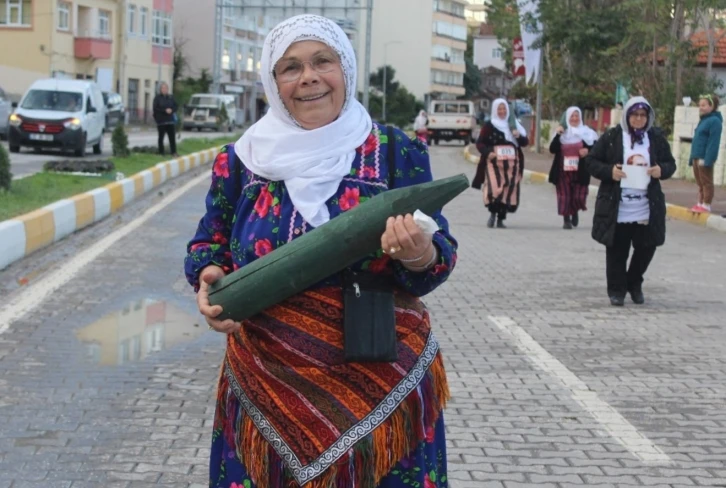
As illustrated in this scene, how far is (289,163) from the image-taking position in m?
2.93

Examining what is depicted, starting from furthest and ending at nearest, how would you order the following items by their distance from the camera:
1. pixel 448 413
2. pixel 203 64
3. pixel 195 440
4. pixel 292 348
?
1. pixel 203 64
2. pixel 448 413
3. pixel 195 440
4. pixel 292 348

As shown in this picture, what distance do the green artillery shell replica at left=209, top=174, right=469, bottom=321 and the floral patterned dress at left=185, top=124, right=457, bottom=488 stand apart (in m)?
0.13

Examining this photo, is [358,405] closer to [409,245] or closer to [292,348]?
[292,348]

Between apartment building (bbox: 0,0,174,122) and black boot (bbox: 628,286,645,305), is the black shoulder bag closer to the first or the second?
black boot (bbox: 628,286,645,305)

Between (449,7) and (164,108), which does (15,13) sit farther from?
(449,7)

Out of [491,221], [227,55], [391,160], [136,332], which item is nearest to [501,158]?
[491,221]

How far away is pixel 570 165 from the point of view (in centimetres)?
1628

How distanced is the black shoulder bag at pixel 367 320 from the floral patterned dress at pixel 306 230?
4 centimetres

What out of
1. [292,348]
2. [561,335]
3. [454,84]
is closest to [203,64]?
[454,84]

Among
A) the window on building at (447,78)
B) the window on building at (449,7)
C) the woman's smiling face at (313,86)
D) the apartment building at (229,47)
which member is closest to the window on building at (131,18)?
the apartment building at (229,47)

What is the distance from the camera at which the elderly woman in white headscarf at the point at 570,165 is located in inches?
637

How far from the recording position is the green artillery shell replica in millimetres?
2725

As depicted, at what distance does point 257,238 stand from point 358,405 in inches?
19.2

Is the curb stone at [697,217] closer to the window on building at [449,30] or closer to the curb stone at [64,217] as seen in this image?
the curb stone at [64,217]
